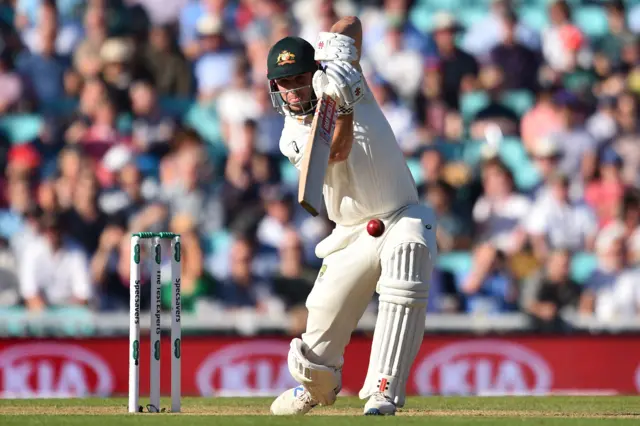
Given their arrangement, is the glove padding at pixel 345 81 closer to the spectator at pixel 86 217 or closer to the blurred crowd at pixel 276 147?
the blurred crowd at pixel 276 147

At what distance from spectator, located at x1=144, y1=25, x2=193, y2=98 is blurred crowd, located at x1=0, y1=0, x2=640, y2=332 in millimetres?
16

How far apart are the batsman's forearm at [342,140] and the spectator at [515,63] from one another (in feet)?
23.1

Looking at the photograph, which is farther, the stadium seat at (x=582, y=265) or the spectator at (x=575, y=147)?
the spectator at (x=575, y=147)

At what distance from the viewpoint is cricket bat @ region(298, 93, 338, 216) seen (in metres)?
5.94

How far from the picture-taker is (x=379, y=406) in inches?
248

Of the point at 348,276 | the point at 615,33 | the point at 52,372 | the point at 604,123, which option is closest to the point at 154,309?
the point at 348,276

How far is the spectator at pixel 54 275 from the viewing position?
10641 millimetres

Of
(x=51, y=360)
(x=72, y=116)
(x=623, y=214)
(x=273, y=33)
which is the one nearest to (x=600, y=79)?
(x=623, y=214)

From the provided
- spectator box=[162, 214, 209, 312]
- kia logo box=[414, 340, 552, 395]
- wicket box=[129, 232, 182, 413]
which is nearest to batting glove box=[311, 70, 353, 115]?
wicket box=[129, 232, 182, 413]

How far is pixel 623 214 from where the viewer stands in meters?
11.4

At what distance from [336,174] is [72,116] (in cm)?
648

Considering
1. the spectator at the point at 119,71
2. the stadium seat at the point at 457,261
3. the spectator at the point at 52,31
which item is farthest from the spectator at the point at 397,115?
the spectator at the point at 52,31

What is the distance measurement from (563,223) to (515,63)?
236cm

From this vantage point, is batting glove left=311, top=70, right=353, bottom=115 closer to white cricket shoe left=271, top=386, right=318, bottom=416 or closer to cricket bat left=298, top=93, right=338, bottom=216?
cricket bat left=298, top=93, right=338, bottom=216
